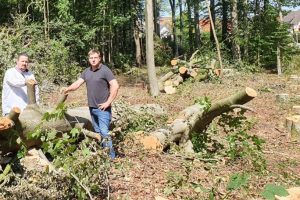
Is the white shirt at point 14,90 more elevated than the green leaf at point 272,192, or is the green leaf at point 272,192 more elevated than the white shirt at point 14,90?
the white shirt at point 14,90

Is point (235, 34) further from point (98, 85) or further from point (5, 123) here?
point (5, 123)

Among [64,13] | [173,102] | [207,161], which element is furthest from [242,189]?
[64,13]

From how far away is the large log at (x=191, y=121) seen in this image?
721 centimetres

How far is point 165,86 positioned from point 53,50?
5.25 m

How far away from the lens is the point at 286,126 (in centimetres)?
1037

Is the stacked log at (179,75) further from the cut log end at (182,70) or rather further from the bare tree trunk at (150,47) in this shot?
the bare tree trunk at (150,47)

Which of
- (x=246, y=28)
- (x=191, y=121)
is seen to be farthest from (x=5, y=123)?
(x=246, y=28)

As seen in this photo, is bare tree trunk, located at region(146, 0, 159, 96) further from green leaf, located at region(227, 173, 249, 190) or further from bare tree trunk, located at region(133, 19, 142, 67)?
bare tree trunk, located at region(133, 19, 142, 67)

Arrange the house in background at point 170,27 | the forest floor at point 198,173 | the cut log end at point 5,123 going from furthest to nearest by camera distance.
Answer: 1. the house in background at point 170,27
2. the forest floor at point 198,173
3. the cut log end at point 5,123

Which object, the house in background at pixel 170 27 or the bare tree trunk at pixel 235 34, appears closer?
the bare tree trunk at pixel 235 34

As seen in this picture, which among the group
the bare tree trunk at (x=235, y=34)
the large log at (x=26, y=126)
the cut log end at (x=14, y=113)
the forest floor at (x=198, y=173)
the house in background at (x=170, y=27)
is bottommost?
the forest floor at (x=198, y=173)

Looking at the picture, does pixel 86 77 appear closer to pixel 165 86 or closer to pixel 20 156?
pixel 20 156

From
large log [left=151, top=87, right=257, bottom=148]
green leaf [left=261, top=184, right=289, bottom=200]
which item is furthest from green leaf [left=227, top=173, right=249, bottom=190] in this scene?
large log [left=151, top=87, right=257, bottom=148]

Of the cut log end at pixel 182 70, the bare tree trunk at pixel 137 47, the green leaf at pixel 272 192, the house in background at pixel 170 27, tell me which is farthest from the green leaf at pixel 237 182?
the house in background at pixel 170 27
